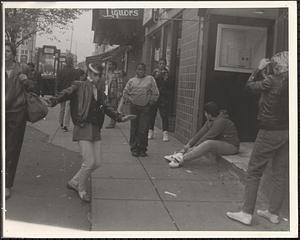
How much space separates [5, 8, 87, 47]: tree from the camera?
5324mm

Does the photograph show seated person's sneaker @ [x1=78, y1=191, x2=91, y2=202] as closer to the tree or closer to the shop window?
the tree

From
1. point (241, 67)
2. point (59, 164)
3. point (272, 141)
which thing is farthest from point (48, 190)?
point (241, 67)

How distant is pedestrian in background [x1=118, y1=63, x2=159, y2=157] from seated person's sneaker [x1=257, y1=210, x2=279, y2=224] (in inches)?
110

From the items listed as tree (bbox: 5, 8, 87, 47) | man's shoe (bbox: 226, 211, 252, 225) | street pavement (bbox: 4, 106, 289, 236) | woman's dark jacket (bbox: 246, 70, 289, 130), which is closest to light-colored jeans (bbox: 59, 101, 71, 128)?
street pavement (bbox: 4, 106, 289, 236)

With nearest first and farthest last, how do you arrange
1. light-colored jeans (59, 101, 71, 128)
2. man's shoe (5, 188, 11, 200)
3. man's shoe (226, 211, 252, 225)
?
man's shoe (226, 211, 252, 225) < man's shoe (5, 188, 11, 200) < light-colored jeans (59, 101, 71, 128)

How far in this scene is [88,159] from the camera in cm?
566

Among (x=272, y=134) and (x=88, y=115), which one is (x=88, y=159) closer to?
(x=88, y=115)

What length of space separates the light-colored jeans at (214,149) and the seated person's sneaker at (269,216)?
1755 millimetres

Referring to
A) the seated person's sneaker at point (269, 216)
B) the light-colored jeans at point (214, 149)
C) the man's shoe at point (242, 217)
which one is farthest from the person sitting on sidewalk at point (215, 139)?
the man's shoe at point (242, 217)

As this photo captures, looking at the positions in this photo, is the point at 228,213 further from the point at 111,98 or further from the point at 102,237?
the point at 111,98

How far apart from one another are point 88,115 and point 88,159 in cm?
50

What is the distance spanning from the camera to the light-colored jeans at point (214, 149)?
23.2 feet

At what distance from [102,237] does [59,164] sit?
6.97ft

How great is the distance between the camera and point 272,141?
511 centimetres
